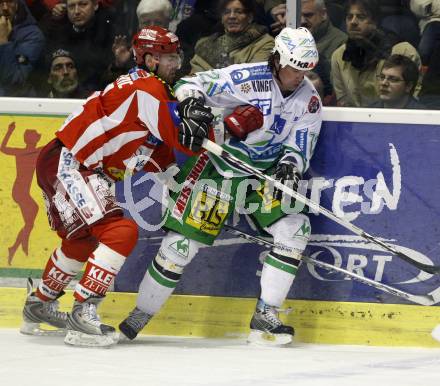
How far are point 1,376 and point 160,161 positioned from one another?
1.50 metres

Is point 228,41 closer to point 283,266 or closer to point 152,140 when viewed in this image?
point 152,140

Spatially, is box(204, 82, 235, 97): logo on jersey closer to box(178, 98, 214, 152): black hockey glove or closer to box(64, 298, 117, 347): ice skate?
box(178, 98, 214, 152): black hockey glove

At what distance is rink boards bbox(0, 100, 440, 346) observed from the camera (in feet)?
17.0

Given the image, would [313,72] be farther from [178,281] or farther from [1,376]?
[1,376]

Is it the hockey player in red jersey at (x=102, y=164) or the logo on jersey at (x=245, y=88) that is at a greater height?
the logo on jersey at (x=245, y=88)

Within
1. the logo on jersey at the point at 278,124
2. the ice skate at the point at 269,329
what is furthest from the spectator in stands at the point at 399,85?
the ice skate at the point at 269,329

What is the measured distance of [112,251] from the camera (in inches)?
190

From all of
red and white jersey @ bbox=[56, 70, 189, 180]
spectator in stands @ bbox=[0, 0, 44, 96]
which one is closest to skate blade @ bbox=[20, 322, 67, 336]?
red and white jersey @ bbox=[56, 70, 189, 180]

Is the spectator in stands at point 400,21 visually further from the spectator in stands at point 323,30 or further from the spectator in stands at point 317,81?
the spectator in stands at point 317,81

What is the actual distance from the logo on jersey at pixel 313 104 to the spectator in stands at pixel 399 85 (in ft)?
1.42

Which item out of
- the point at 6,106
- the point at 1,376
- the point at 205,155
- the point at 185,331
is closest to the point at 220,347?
the point at 185,331

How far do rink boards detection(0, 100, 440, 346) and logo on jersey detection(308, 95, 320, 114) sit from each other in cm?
11

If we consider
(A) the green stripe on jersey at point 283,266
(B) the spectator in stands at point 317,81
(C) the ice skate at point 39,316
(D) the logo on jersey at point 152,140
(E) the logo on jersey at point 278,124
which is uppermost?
(B) the spectator in stands at point 317,81

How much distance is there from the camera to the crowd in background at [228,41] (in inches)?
216
